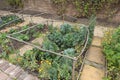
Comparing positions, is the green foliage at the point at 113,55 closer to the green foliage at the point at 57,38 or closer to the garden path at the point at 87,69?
the garden path at the point at 87,69

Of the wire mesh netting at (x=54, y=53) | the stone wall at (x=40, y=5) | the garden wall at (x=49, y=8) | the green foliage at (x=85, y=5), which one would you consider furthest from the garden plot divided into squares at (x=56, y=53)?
the stone wall at (x=40, y=5)

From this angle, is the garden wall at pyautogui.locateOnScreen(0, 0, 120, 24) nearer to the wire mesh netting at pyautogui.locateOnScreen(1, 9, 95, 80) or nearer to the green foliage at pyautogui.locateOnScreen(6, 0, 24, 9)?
the green foliage at pyautogui.locateOnScreen(6, 0, 24, 9)

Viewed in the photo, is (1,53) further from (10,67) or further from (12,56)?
(10,67)

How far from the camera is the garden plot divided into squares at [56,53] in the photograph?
302cm

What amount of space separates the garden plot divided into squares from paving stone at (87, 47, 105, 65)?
181mm

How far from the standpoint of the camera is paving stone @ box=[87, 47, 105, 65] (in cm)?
376

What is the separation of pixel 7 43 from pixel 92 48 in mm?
2707

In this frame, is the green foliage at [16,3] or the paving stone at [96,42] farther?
the green foliage at [16,3]

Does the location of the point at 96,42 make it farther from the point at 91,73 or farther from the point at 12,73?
the point at 12,73

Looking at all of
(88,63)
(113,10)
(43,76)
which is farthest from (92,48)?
(113,10)

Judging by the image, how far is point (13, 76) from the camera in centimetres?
328

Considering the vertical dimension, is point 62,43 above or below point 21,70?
above

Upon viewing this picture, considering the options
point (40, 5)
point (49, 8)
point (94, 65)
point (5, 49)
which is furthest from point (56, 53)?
point (40, 5)

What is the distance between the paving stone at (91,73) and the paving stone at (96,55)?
34 cm
